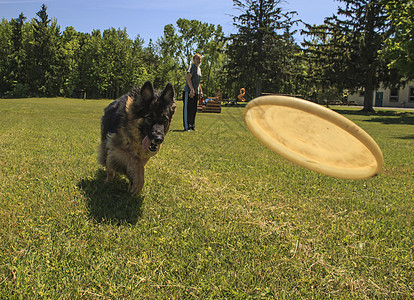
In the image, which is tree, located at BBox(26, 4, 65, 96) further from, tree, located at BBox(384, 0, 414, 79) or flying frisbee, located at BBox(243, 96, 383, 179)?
flying frisbee, located at BBox(243, 96, 383, 179)

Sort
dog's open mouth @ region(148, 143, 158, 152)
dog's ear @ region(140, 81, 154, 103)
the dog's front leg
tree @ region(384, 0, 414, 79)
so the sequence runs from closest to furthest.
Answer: dog's ear @ region(140, 81, 154, 103) → dog's open mouth @ region(148, 143, 158, 152) → the dog's front leg → tree @ region(384, 0, 414, 79)

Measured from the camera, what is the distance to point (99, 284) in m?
2.28

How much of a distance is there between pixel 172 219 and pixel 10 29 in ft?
244

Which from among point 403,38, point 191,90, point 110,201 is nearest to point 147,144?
point 110,201

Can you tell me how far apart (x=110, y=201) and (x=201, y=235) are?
1.57 m

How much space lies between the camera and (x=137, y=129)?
397cm

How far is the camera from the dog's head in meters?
3.80

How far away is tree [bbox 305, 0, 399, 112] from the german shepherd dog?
35712 millimetres

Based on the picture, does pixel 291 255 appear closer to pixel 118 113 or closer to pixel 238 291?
pixel 238 291

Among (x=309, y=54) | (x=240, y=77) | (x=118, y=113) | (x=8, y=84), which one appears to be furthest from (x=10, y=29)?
(x=118, y=113)

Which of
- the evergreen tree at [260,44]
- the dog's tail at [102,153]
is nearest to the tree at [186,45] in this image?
the evergreen tree at [260,44]

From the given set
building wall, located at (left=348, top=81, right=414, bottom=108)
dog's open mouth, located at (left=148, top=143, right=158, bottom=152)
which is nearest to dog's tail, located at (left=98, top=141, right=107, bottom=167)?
dog's open mouth, located at (left=148, top=143, right=158, bottom=152)

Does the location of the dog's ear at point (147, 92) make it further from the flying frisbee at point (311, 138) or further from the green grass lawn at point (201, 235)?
the green grass lawn at point (201, 235)

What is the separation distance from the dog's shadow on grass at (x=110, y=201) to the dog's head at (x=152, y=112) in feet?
2.62
